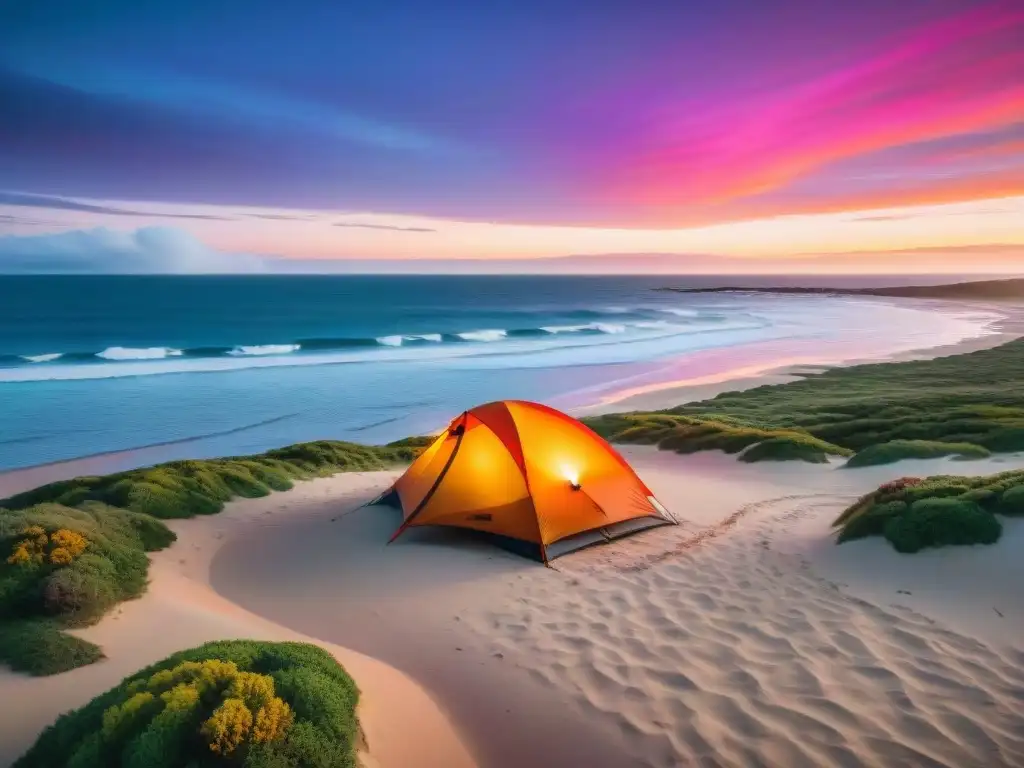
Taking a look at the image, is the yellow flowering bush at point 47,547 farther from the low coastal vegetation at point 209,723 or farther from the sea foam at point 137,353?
the sea foam at point 137,353

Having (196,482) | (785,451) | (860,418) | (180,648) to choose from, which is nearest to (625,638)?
(180,648)

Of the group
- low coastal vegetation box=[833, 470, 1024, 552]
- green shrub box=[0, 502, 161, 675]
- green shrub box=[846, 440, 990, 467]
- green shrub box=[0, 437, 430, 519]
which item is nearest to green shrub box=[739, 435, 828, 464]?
green shrub box=[846, 440, 990, 467]

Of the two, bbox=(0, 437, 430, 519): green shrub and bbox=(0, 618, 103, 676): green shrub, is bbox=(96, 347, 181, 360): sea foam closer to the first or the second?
bbox=(0, 437, 430, 519): green shrub

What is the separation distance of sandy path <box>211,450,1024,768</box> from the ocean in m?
14.3

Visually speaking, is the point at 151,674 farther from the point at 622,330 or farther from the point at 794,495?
the point at 622,330

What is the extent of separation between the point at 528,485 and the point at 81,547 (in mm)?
4917

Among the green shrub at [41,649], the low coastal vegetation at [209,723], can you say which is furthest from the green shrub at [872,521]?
the green shrub at [41,649]

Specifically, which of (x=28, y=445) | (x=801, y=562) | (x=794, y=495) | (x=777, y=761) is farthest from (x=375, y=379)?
(x=777, y=761)

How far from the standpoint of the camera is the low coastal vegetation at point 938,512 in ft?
23.1

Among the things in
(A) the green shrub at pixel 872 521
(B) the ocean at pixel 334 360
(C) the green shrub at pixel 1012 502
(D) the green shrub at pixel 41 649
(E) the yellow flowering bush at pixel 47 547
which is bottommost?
(B) the ocean at pixel 334 360

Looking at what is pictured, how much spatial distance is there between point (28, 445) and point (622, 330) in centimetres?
5104

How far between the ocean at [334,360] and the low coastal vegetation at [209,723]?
56.4ft

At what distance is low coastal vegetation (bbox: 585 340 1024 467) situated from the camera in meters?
14.7

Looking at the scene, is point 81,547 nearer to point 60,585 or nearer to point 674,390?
point 60,585
